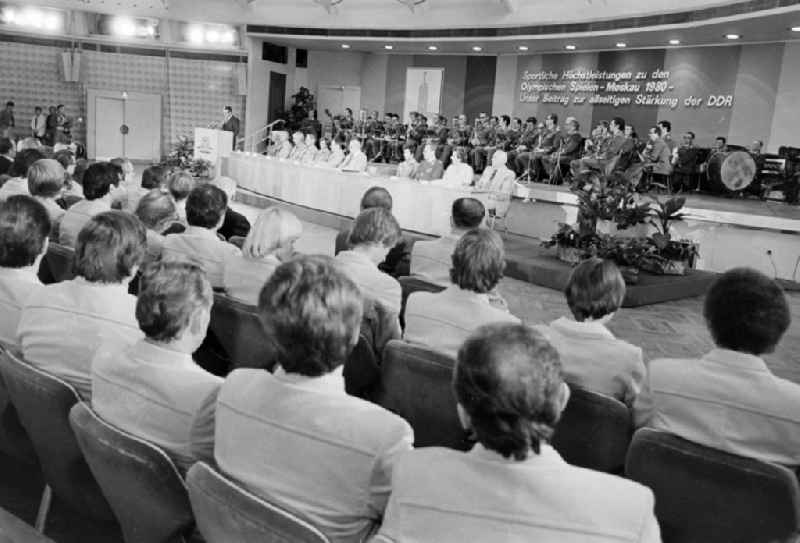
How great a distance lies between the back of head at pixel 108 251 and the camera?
232 centimetres

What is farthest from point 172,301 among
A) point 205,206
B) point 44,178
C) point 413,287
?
point 44,178

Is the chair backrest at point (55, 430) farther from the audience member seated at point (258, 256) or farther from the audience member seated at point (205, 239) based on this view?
the audience member seated at point (205, 239)

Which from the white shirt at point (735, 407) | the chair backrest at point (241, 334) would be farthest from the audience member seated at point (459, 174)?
the white shirt at point (735, 407)

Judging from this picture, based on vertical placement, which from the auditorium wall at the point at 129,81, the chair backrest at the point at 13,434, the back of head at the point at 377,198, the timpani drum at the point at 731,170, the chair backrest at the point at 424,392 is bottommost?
the chair backrest at the point at 13,434

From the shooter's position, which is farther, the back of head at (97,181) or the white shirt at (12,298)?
the back of head at (97,181)

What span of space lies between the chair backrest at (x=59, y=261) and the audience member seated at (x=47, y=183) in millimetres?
761

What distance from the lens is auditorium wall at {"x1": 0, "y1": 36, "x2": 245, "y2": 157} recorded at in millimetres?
17031

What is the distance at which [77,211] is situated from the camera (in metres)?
4.39

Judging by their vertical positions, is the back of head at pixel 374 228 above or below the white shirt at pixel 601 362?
above

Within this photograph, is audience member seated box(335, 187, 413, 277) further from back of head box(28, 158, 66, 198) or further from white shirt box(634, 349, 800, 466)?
white shirt box(634, 349, 800, 466)

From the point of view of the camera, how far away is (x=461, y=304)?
261cm

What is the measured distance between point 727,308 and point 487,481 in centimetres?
118

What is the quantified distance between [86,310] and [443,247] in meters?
2.27

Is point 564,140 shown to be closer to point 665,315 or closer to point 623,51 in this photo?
point 623,51
